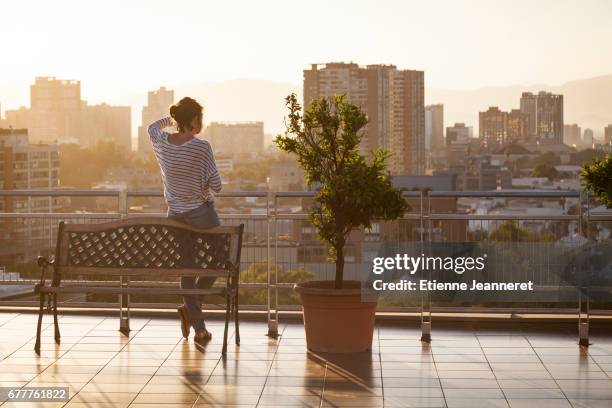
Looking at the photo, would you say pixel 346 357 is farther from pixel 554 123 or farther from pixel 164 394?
pixel 554 123

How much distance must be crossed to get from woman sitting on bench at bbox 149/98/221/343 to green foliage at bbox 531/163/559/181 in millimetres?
107689

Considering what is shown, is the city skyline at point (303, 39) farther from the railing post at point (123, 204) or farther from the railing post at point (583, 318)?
the railing post at point (123, 204)

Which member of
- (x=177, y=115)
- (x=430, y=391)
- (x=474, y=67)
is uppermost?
(x=474, y=67)

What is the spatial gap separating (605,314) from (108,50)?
13439 centimetres

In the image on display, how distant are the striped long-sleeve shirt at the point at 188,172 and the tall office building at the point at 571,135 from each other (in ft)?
541

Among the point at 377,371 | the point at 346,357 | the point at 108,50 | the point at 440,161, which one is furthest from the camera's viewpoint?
the point at 440,161

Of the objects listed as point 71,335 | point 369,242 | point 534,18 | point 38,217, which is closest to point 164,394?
point 71,335

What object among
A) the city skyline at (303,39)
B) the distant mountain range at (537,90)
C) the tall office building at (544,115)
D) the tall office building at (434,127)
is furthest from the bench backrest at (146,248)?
the tall office building at (544,115)

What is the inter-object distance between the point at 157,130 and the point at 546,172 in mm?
111957

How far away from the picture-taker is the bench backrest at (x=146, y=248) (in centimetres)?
884

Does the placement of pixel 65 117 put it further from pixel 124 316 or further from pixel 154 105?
pixel 124 316

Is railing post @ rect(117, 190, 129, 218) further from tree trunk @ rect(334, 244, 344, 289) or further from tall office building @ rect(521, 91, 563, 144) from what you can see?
tall office building @ rect(521, 91, 563, 144)

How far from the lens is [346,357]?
868 centimetres

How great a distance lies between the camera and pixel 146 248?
8.98m
